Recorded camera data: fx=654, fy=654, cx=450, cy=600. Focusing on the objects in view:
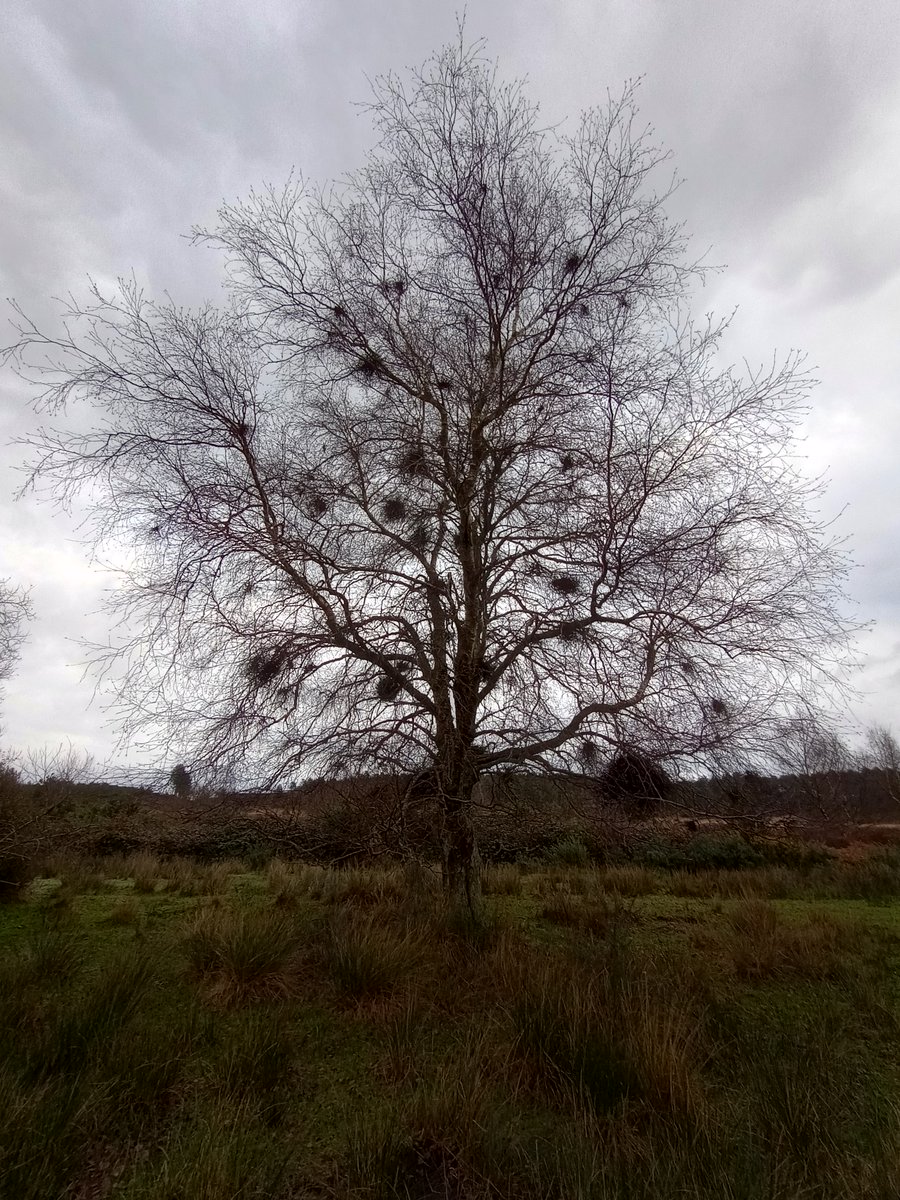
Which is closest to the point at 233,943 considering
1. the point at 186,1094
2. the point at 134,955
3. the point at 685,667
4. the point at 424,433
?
the point at 134,955

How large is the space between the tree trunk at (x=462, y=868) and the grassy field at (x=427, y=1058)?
0.19 meters

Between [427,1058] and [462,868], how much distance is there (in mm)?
2139

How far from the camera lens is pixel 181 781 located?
468 centimetres

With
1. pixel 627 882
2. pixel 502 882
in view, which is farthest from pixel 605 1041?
pixel 627 882

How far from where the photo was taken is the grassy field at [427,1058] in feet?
9.49

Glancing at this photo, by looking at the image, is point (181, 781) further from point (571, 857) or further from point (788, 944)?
point (571, 857)

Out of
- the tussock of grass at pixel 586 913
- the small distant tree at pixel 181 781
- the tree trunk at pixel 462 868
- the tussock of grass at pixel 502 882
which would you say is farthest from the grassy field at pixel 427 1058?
the tussock of grass at pixel 502 882

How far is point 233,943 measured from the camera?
5.11 metres

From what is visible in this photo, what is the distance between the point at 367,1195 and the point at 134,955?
3.11 meters

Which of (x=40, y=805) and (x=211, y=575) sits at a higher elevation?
(x=211, y=575)

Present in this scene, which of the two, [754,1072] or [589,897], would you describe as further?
[589,897]

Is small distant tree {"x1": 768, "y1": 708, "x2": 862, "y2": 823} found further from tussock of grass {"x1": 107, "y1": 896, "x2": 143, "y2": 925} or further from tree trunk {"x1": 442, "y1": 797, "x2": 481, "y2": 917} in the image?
tussock of grass {"x1": 107, "y1": 896, "x2": 143, "y2": 925}

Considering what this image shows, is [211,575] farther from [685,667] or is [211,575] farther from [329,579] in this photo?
[685,667]

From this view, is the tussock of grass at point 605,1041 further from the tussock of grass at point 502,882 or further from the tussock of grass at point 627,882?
the tussock of grass at point 627,882
